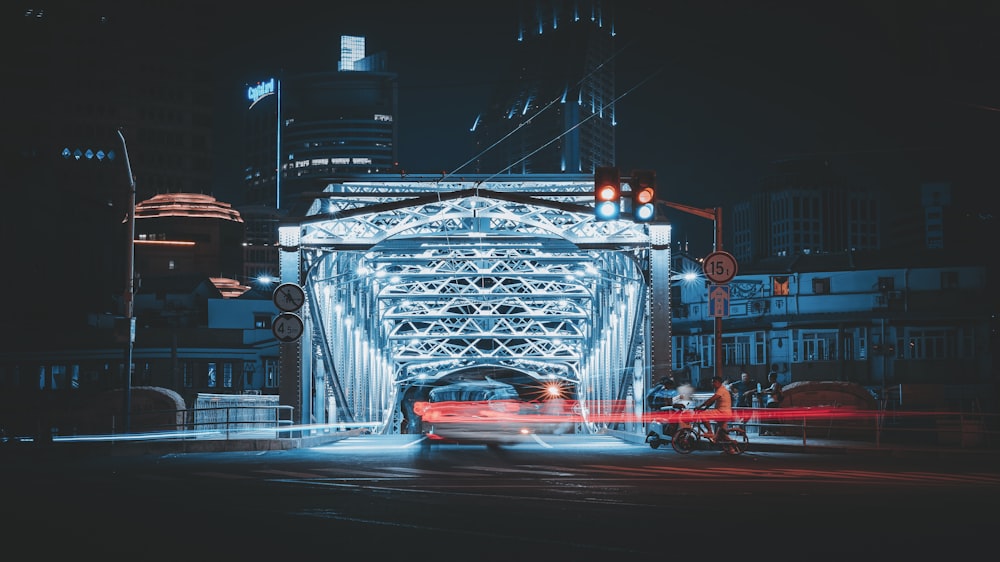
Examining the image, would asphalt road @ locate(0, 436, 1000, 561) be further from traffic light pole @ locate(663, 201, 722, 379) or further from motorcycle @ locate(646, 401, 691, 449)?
traffic light pole @ locate(663, 201, 722, 379)

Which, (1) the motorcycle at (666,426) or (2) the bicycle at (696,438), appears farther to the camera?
(1) the motorcycle at (666,426)

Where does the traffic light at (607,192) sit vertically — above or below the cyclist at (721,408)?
above

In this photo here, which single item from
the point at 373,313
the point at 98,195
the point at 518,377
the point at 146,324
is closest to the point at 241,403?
the point at 373,313

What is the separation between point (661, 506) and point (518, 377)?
11645 cm

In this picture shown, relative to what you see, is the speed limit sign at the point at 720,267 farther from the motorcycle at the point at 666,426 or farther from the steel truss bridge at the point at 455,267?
the steel truss bridge at the point at 455,267

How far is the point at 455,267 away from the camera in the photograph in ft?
166

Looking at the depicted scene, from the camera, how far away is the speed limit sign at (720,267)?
27.0 meters

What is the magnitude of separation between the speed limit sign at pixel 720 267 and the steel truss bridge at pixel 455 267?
4048 mm

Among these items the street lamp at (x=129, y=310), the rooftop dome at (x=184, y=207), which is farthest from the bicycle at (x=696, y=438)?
the rooftop dome at (x=184, y=207)

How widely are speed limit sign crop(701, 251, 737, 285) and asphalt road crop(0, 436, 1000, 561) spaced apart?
6896mm

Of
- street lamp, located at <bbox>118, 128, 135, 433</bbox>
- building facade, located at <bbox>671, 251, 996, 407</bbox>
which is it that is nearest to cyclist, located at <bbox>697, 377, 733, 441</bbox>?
street lamp, located at <bbox>118, 128, 135, 433</bbox>

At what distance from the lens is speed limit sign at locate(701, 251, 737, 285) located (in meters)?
27.0

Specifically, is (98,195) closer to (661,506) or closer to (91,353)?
(91,353)

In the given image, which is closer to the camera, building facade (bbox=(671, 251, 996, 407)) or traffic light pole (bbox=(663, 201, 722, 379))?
traffic light pole (bbox=(663, 201, 722, 379))
